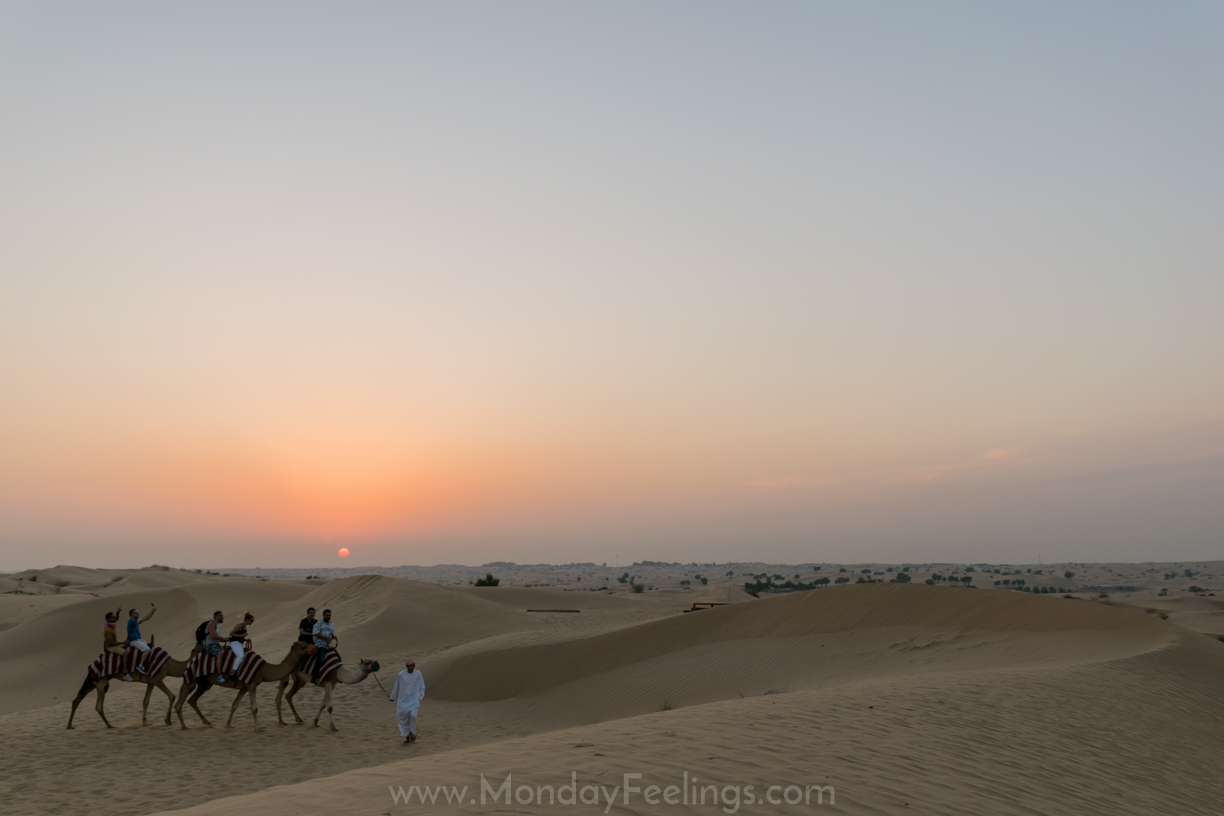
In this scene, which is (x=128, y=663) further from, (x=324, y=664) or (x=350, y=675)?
(x=350, y=675)

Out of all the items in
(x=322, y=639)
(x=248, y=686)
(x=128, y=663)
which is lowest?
(x=248, y=686)

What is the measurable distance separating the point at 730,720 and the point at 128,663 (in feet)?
40.6

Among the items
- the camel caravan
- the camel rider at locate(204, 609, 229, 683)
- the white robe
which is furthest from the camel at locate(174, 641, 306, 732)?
the white robe

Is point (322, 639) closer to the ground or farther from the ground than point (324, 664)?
farther from the ground

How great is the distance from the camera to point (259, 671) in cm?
1694

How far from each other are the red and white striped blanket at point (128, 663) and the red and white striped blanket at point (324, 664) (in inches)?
100

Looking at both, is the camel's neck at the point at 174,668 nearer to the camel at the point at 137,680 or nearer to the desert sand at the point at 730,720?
the camel at the point at 137,680

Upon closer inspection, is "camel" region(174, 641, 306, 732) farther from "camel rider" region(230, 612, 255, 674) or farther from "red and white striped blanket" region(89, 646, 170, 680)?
"red and white striped blanket" region(89, 646, 170, 680)

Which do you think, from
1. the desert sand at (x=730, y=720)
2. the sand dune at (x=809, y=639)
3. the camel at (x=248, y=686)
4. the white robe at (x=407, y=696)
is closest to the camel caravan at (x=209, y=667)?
the camel at (x=248, y=686)

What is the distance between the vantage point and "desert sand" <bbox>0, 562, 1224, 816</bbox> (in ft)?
28.1

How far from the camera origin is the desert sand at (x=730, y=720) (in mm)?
8578

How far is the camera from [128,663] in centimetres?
1653

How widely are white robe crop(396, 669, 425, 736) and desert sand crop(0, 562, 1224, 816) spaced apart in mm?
Result: 451

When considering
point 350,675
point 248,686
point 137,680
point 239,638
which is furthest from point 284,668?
point 137,680
